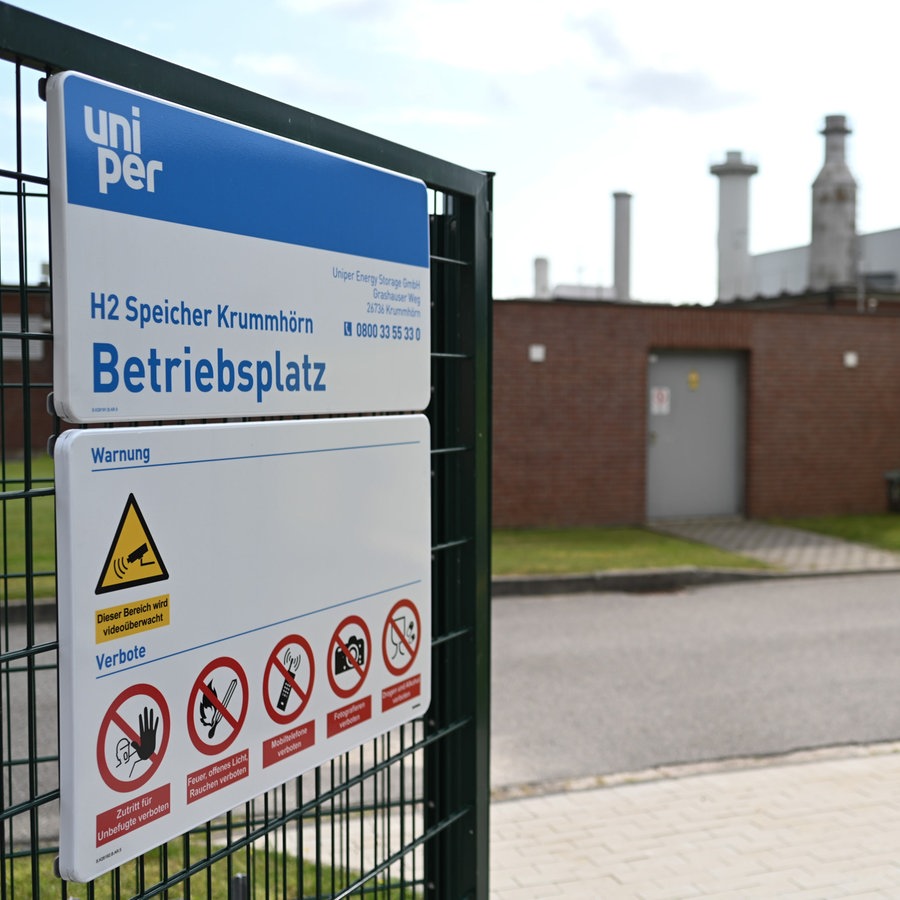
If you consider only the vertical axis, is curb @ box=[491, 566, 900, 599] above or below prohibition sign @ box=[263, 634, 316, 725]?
below

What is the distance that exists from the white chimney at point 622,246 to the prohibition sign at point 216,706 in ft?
105

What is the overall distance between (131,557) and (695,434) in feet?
51.7

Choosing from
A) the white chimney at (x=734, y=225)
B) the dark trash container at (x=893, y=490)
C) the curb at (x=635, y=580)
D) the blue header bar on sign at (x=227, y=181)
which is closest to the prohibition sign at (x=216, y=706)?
the blue header bar on sign at (x=227, y=181)

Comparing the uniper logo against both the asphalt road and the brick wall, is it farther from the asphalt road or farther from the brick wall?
the brick wall

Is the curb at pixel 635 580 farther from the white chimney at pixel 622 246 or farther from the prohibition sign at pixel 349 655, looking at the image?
the white chimney at pixel 622 246

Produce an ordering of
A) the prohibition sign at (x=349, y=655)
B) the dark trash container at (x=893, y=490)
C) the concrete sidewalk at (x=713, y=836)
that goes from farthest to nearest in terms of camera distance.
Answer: the dark trash container at (x=893, y=490) → the concrete sidewalk at (x=713, y=836) → the prohibition sign at (x=349, y=655)

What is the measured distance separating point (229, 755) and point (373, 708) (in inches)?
21.4

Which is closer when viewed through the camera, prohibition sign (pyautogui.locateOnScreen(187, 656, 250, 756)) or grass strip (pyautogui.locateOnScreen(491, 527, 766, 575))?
prohibition sign (pyautogui.locateOnScreen(187, 656, 250, 756))

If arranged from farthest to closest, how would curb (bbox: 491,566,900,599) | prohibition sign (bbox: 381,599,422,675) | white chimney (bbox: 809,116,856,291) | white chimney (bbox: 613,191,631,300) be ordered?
white chimney (bbox: 613,191,631,300)
white chimney (bbox: 809,116,856,291)
curb (bbox: 491,566,900,599)
prohibition sign (bbox: 381,599,422,675)

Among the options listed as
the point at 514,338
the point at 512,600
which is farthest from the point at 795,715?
the point at 514,338

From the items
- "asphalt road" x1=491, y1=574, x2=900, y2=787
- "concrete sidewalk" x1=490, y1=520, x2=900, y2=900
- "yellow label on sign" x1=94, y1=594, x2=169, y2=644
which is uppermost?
"yellow label on sign" x1=94, y1=594, x2=169, y2=644

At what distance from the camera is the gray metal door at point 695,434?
16891 mm

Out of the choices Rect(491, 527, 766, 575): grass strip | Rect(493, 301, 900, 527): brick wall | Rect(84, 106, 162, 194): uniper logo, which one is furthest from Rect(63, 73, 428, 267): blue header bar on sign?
Rect(493, 301, 900, 527): brick wall

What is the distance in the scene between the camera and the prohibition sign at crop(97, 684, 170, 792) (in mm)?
1998
